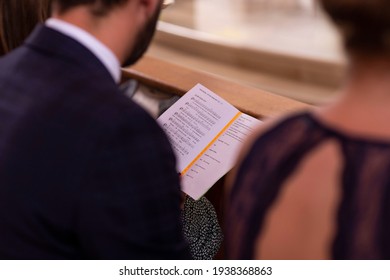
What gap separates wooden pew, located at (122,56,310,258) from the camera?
2.00 m

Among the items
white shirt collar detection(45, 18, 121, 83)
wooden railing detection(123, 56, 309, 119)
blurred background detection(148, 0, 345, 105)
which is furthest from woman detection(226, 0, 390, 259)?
Result: blurred background detection(148, 0, 345, 105)

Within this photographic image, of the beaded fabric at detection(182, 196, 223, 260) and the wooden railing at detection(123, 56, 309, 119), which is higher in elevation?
the wooden railing at detection(123, 56, 309, 119)

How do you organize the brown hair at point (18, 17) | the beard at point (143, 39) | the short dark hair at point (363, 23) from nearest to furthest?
the short dark hair at point (363, 23)
the beard at point (143, 39)
the brown hair at point (18, 17)

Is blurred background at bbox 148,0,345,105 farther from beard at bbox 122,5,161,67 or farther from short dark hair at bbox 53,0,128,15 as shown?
short dark hair at bbox 53,0,128,15

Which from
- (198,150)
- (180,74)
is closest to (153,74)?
(180,74)

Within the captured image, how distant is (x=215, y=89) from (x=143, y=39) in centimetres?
73

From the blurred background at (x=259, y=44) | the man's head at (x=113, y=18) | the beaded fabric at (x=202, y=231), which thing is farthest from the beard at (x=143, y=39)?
the blurred background at (x=259, y=44)

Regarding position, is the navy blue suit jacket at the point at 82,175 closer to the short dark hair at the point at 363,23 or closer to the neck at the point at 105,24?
the neck at the point at 105,24

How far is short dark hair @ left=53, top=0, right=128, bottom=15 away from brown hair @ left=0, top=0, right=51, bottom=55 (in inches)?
24.5

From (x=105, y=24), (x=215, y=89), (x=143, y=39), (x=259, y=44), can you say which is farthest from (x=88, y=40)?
(x=259, y=44)

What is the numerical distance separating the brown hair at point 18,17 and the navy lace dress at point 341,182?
1086 mm

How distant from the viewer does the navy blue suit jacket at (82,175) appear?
1183 mm

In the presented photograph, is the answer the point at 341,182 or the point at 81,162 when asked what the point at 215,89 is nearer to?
the point at 81,162

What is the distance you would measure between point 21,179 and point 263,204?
0.46 metres
